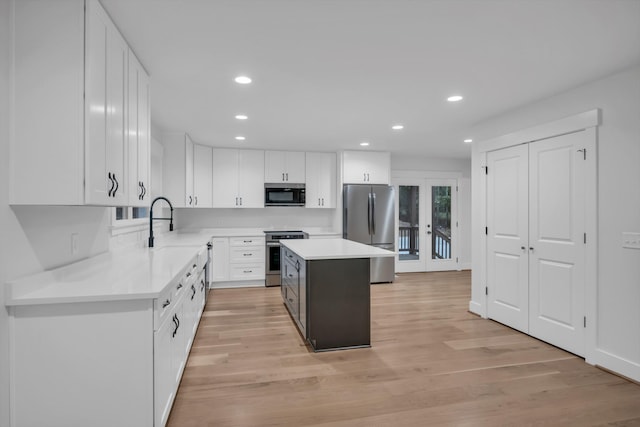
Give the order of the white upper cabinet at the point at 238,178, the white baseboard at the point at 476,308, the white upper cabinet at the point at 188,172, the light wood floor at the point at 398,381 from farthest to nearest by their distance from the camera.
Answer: the white upper cabinet at the point at 238,178
the white upper cabinet at the point at 188,172
the white baseboard at the point at 476,308
the light wood floor at the point at 398,381

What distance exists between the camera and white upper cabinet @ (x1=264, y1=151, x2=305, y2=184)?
6.09 metres

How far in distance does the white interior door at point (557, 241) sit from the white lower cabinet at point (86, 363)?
11.0 ft

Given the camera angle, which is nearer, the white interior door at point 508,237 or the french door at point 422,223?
the white interior door at point 508,237

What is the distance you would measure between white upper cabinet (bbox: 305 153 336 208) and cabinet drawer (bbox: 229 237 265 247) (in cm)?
109

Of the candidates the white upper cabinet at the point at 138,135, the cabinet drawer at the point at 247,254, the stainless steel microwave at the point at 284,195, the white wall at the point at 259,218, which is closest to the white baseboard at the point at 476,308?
the white wall at the point at 259,218

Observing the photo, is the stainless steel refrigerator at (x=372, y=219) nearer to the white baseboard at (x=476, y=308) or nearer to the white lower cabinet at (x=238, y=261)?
the white lower cabinet at (x=238, y=261)

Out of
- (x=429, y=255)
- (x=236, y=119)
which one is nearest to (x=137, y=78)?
(x=236, y=119)

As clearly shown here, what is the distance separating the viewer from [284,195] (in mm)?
6082

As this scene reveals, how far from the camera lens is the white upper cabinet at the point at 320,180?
625 cm

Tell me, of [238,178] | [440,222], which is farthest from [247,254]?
[440,222]

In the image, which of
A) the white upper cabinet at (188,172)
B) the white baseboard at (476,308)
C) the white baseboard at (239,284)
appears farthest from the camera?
the white baseboard at (239,284)

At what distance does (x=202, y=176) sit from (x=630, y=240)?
5426 mm

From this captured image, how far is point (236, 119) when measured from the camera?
4.09 metres

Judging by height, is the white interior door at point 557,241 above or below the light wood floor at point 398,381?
above
